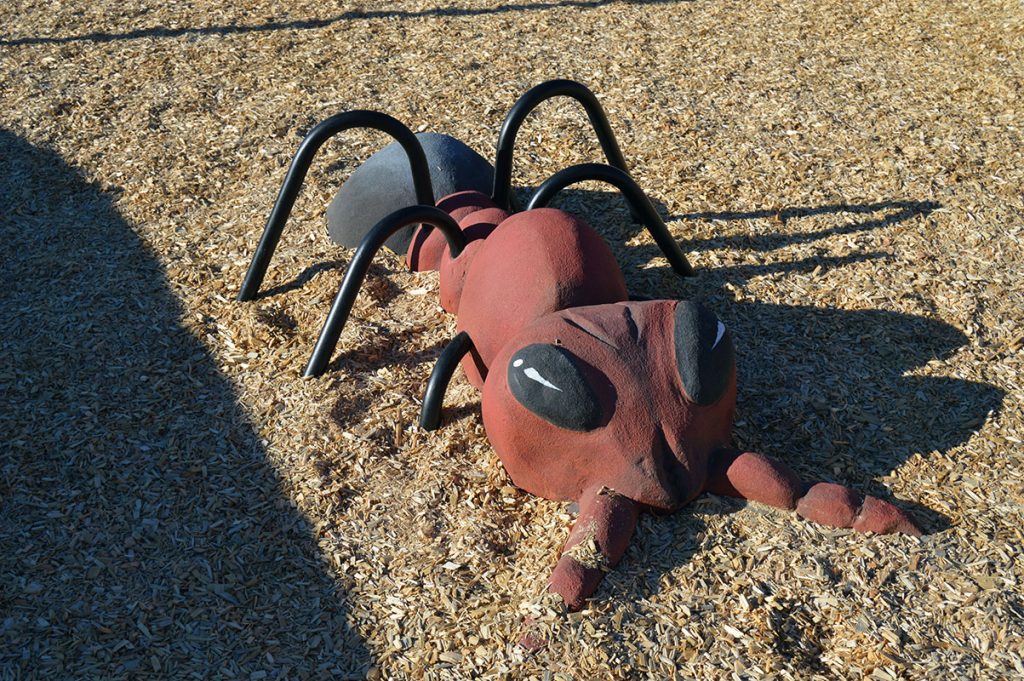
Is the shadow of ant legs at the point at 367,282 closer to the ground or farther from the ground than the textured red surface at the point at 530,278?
closer to the ground

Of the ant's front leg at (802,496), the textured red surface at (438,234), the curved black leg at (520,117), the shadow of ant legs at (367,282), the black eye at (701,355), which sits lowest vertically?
the shadow of ant legs at (367,282)

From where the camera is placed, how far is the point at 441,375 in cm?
377

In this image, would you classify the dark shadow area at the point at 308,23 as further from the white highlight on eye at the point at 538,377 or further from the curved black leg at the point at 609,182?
the white highlight on eye at the point at 538,377

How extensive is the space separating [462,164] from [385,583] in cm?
238

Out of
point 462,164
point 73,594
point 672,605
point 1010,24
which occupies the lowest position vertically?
point 73,594

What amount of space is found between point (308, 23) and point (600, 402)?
5507mm

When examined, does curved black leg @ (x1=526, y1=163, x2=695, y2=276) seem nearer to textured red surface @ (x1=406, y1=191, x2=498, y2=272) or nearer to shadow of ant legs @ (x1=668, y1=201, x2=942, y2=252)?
textured red surface @ (x1=406, y1=191, x2=498, y2=272)

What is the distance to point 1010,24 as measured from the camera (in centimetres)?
732

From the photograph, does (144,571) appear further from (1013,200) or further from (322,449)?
(1013,200)

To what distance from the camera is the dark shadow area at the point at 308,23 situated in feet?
24.5

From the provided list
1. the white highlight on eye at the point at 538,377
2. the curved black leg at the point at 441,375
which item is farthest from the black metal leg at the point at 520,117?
the white highlight on eye at the point at 538,377

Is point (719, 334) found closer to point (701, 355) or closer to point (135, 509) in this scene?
point (701, 355)

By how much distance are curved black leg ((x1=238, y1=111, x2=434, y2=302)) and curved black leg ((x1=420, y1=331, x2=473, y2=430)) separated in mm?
958

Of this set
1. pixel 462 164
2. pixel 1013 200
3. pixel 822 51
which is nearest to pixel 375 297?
pixel 462 164
